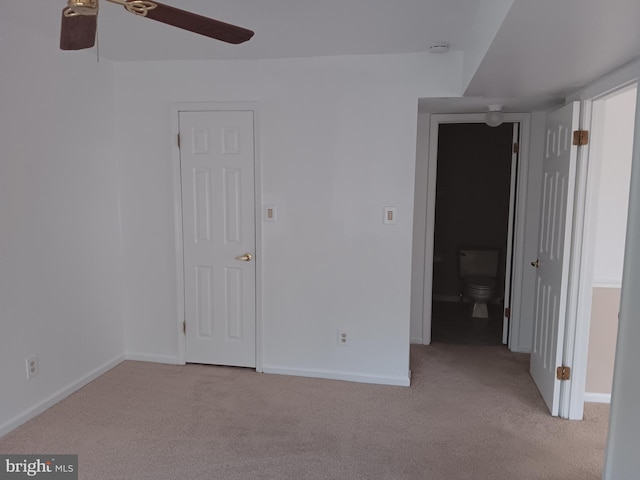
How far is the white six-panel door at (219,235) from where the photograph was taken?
3.30 meters

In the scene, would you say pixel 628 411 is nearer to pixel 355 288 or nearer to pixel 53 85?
pixel 355 288

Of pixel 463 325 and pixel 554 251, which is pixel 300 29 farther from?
pixel 463 325

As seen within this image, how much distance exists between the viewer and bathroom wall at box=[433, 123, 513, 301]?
16.9 feet

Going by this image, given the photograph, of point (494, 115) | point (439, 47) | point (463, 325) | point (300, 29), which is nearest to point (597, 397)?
point (463, 325)

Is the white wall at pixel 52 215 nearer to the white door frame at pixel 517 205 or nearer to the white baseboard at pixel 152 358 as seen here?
the white baseboard at pixel 152 358

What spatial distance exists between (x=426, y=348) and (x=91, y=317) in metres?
2.73

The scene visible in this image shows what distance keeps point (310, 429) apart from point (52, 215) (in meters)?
2.08

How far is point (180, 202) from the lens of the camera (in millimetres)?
3410

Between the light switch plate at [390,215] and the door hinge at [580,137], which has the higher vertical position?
the door hinge at [580,137]

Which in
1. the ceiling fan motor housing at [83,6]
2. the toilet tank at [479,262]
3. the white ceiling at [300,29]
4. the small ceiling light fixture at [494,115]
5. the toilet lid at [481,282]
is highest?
the white ceiling at [300,29]

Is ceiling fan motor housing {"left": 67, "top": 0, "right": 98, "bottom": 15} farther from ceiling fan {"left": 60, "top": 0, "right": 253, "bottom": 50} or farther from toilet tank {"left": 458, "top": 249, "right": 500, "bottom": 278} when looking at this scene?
toilet tank {"left": 458, "top": 249, "right": 500, "bottom": 278}

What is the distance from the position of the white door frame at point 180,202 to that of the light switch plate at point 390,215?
2.99 feet

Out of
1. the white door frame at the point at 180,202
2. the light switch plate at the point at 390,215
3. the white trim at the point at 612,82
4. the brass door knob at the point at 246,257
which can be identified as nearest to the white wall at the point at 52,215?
the white door frame at the point at 180,202

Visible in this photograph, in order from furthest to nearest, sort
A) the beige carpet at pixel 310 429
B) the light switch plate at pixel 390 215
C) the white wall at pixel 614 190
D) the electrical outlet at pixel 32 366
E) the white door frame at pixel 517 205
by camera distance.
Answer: the white door frame at pixel 517 205 → the light switch plate at pixel 390 215 → the white wall at pixel 614 190 → the electrical outlet at pixel 32 366 → the beige carpet at pixel 310 429
